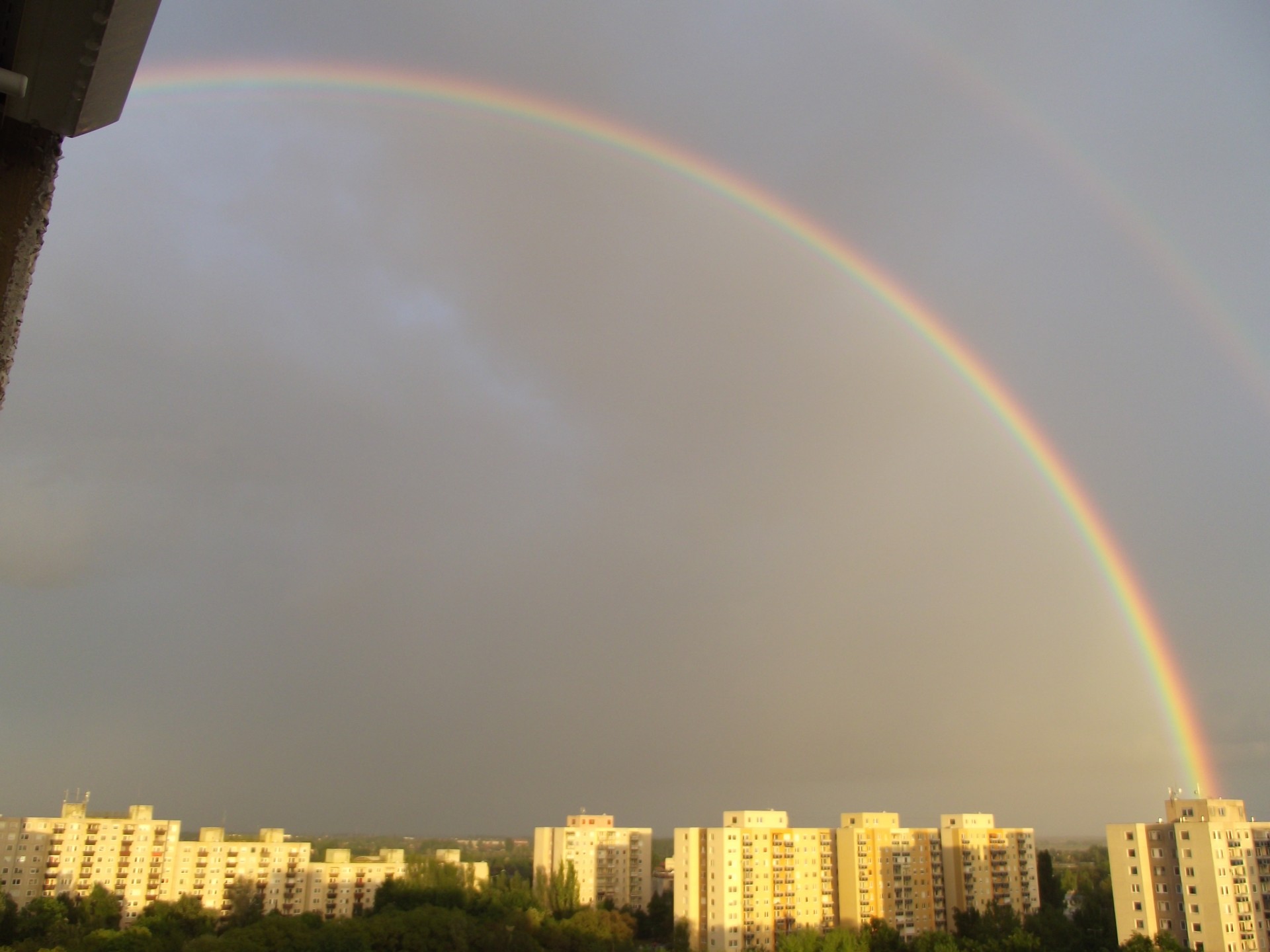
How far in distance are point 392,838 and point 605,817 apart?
6561 cm

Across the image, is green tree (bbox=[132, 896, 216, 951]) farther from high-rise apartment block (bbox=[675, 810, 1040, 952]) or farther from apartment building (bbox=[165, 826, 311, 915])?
high-rise apartment block (bbox=[675, 810, 1040, 952])

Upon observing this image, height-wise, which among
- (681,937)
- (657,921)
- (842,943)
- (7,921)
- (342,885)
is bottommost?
(657,921)

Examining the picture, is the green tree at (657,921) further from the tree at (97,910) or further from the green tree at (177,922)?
the tree at (97,910)

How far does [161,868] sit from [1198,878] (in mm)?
40305

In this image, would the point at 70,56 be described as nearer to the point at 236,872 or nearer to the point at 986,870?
the point at 986,870

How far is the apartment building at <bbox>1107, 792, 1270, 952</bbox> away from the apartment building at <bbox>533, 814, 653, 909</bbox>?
80.8ft

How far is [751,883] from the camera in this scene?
111 ft

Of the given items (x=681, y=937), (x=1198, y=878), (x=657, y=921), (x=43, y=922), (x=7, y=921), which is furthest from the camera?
(x=657, y=921)

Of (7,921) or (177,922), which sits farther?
(177,922)

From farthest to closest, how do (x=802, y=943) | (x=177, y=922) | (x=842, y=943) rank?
(x=177, y=922) < (x=842, y=943) < (x=802, y=943)

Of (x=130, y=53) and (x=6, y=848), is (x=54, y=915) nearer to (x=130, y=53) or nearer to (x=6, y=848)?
(x=6, y=848)

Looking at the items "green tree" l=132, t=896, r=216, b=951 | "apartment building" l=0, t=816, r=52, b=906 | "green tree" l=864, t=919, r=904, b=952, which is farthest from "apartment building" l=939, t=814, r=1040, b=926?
"apartment building" l=0, t=816, r=52, b=906

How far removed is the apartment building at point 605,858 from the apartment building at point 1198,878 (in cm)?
2463

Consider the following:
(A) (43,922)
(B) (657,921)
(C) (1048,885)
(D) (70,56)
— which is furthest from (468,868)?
(D) (70,56)
